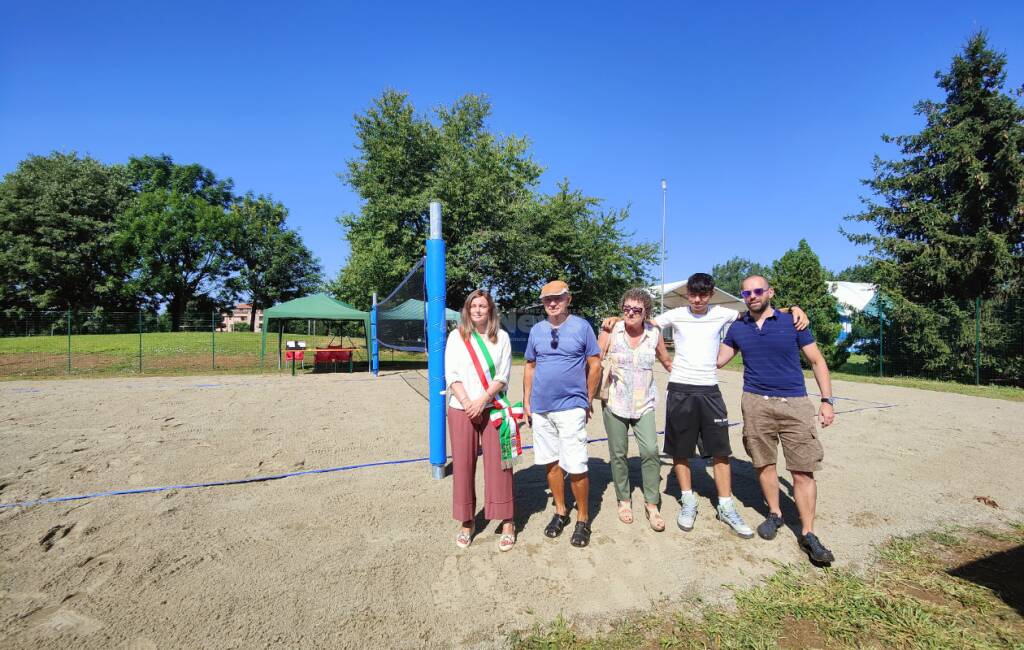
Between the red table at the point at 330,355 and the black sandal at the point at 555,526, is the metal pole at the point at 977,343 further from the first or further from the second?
the red table at the point at 330,355

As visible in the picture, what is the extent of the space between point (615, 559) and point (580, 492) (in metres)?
0.44

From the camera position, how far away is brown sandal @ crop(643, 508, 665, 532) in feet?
10.4

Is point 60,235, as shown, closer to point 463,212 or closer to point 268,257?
point 268,257

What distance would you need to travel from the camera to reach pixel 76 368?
14.7m

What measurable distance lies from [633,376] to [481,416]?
42.7 inches

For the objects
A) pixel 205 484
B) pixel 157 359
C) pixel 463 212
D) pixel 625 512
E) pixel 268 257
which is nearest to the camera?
pixel 625 512

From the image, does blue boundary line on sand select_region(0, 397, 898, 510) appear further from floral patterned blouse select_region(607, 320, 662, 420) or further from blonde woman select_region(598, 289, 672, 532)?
floral patterned blouse select_region(607, 320, 662, 420)

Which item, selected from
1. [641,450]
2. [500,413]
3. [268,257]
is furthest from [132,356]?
[268,257]

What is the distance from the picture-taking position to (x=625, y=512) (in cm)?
337

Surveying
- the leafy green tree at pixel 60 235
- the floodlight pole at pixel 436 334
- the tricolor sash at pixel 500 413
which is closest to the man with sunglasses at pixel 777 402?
the tricolor sash at pixel 500 413

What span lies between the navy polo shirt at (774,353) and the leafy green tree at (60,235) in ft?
136

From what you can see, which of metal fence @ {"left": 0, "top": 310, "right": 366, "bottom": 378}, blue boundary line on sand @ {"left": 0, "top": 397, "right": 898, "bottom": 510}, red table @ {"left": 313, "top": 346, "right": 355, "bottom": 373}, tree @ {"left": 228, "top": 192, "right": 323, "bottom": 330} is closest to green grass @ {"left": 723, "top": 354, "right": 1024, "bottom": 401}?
blue boundary line on sand @ {"left": 0, "top": 397, "right": 898, "bottom": 510}

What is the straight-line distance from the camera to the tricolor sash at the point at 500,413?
2938 millimetres

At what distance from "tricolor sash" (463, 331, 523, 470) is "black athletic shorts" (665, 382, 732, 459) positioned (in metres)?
1.09
